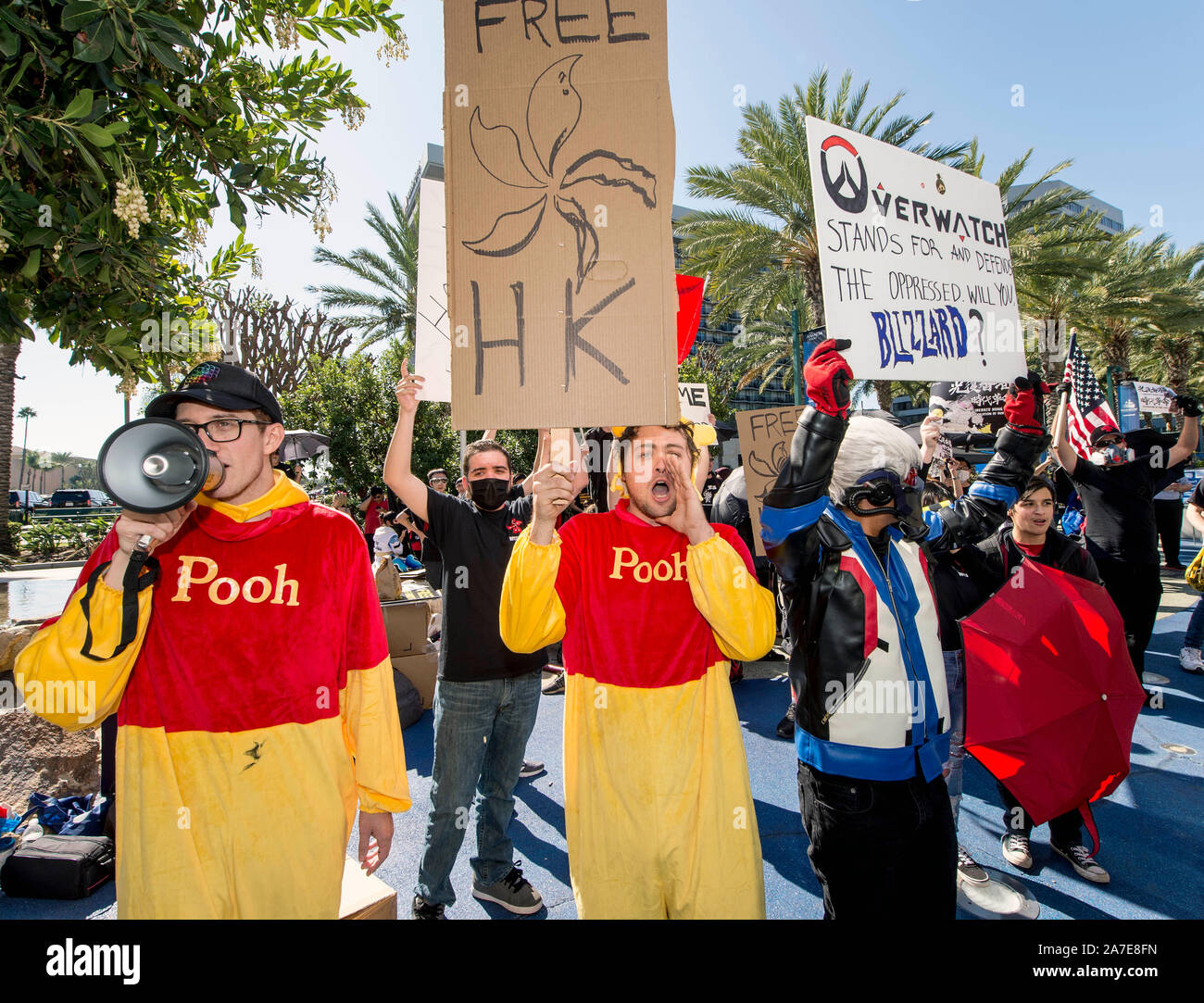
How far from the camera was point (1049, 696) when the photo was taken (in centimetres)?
296

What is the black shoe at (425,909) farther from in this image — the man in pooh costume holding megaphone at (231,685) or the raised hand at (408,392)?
the raised hand at (408,392)

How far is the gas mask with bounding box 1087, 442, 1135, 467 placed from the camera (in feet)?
16.5

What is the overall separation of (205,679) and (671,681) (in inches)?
49.5

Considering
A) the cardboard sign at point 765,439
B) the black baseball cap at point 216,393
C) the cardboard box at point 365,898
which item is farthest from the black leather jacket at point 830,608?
the cardboard sign at point 765,439

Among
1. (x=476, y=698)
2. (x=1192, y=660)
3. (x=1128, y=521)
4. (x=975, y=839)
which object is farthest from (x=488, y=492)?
(x=1192, y=660)

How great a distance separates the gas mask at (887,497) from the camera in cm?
200

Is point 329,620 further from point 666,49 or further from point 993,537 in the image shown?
point 993,537

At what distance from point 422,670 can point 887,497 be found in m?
4.50

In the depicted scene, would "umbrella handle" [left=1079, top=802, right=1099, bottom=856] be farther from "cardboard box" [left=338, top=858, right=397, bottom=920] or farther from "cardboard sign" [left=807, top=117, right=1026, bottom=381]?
"cardboard box" [left=338, top=858, right=397, bottom=920]

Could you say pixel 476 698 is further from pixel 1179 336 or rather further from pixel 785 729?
pixel 1179 336

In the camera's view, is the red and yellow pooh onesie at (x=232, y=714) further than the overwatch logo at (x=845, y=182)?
No

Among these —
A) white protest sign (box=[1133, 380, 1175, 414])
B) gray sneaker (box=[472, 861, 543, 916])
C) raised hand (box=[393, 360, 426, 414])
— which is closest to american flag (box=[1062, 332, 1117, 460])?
raised hand (box=[393, 360, 426, 414])

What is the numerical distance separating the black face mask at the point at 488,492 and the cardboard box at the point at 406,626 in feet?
8.06

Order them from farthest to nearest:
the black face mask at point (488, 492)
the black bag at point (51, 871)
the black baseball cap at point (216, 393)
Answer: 1. the black face mask at point (488, 492)
2. the black bag at point (51, 871)
3. the black baseball cap at point (216, 393)
